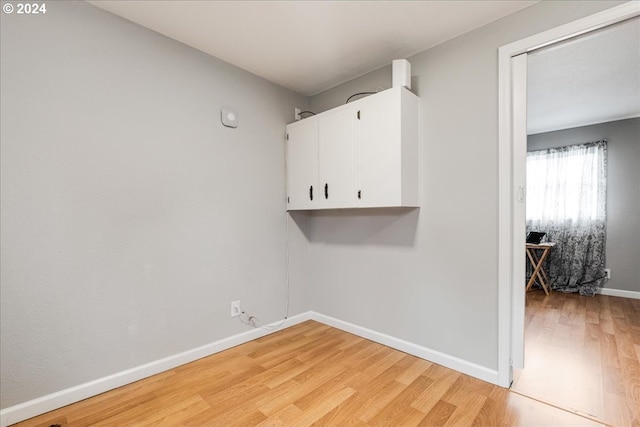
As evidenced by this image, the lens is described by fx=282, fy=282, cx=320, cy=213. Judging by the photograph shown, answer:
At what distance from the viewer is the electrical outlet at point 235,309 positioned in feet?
8.05

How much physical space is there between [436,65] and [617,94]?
2666 mm

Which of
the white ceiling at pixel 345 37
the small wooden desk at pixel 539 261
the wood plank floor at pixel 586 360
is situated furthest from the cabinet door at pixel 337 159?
the small wooden desk at pixel 539 261

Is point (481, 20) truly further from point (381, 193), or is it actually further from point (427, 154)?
point (381, 193)

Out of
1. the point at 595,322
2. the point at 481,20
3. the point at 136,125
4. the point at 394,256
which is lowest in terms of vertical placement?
the point at 595,322

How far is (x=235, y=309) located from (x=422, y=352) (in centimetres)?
159

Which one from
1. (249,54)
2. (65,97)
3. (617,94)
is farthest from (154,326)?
(617,94)

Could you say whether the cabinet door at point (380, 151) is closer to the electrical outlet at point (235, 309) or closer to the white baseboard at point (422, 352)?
the white baseboard at point (422, 352)

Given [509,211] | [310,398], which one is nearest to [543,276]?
[509,211]

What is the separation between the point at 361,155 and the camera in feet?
7.50

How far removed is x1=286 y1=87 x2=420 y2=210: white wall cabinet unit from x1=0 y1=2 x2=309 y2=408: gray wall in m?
0.51

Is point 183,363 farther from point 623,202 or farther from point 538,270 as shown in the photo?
point 623,202

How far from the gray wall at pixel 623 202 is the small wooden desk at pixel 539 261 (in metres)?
0.72

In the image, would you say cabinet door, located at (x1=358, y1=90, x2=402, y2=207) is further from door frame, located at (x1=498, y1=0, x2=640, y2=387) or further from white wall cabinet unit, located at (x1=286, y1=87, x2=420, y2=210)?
door frame, located at (x1=498, y1=0, x2=640, y2=387)

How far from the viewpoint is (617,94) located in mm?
3174
